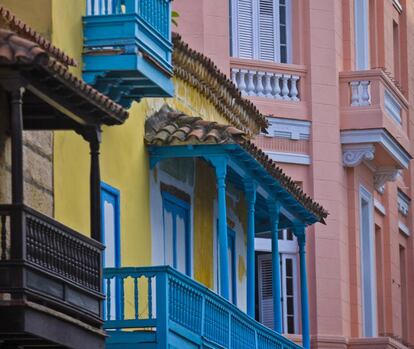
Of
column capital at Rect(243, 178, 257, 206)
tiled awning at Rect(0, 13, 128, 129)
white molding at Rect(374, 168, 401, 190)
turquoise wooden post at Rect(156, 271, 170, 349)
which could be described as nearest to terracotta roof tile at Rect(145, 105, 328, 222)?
column capital at Rect(243, 178, 257, 206)

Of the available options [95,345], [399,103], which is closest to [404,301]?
[399,103]

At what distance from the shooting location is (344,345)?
37.5 metres

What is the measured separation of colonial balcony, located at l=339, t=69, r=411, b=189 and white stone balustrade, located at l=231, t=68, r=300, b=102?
103 cm

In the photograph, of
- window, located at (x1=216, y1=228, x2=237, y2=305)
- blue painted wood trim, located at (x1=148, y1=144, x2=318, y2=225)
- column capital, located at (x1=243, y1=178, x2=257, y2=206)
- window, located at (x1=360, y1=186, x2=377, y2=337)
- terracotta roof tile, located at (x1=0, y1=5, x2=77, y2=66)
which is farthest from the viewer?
window, located at (x1=360, y1=186, x2=377, y2=337)

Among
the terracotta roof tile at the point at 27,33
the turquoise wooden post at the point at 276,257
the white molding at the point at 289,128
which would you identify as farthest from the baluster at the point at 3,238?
the white molding at the point at 289,128

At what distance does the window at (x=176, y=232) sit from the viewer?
1140 inches

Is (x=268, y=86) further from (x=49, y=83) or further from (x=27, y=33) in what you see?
(x=49, y=83)

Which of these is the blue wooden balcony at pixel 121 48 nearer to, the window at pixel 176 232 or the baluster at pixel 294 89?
the window at pixel 176 232

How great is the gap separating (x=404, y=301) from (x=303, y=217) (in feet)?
36.7

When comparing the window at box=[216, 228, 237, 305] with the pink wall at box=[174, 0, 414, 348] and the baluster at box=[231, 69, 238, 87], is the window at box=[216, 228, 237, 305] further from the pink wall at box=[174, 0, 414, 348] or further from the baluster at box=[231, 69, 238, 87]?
the baluster at box=[231, 69, 238, 87]

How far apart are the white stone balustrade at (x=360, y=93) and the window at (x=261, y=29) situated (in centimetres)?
129

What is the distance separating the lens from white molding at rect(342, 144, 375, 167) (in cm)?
3847

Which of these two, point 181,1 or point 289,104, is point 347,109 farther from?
point 181,1

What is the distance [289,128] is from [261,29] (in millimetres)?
1928
